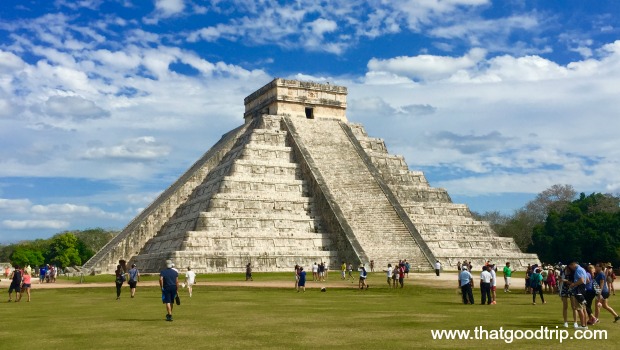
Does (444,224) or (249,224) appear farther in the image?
(444,224)

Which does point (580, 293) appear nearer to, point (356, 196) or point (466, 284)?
point (466, 284)

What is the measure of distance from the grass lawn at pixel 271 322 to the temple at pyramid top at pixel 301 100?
27.3 metres

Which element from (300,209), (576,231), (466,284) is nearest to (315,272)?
(300,209)

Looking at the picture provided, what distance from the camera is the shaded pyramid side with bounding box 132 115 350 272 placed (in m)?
32.9

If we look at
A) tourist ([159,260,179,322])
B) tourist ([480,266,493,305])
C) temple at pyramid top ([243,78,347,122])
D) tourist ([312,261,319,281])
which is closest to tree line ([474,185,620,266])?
temple at pyramid top ([243,78,347,122])

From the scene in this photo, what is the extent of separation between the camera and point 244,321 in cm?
1324

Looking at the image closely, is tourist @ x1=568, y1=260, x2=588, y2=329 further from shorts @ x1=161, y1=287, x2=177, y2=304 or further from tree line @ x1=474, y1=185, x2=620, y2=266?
tree line @ x1=474, y1=185, x2=620, y2=266

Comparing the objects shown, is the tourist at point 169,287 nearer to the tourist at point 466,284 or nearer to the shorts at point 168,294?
the shorts at point 168,294

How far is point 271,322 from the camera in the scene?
13.0 m

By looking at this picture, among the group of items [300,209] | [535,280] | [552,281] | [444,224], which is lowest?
[552,281]

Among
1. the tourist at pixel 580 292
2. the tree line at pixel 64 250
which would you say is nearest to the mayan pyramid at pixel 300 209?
the tourist at pixel 580 292

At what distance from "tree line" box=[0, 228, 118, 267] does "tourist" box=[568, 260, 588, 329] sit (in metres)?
67.6

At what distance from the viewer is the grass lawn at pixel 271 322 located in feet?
33.6

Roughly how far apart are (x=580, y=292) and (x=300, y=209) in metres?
26.1
